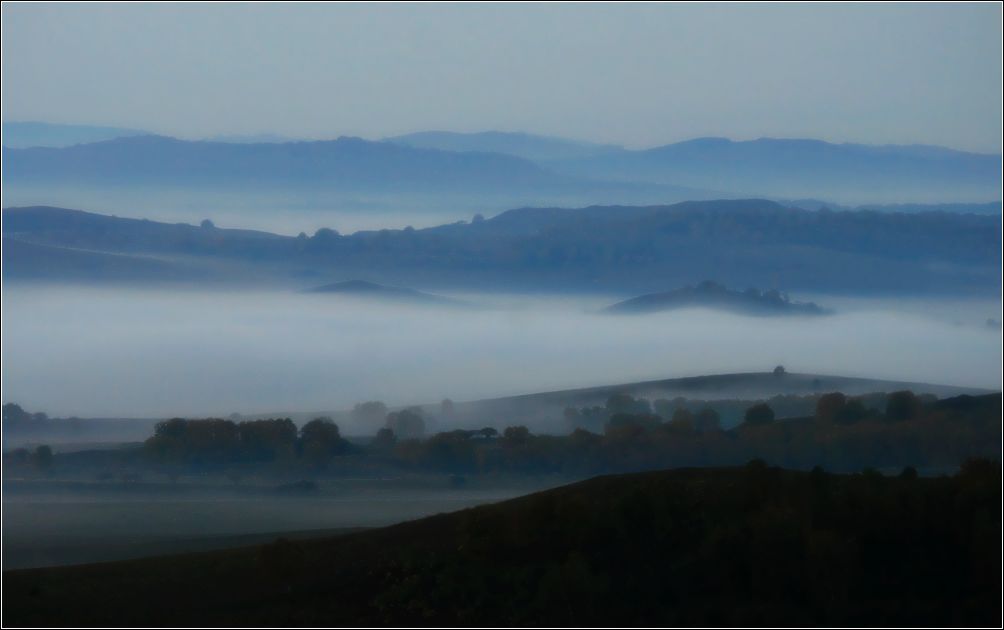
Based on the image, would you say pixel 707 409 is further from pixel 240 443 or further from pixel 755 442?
pixel 240 443

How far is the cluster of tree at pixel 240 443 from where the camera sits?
58.2 feet

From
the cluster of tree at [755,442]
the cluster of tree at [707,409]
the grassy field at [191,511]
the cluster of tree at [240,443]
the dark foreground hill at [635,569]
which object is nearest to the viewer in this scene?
the dark foreground hill at [635,569]

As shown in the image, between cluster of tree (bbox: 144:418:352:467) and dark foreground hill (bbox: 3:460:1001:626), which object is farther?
cluster of tree (bbox: 144:418:352:467)

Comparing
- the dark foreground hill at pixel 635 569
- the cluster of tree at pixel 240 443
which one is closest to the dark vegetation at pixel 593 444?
the cluster of tree at pixel 240 443

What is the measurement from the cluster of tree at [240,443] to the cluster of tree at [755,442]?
4.45 feet

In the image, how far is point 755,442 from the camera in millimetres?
17594

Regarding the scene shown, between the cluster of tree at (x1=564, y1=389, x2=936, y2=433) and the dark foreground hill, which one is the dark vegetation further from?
the dark foreground hill

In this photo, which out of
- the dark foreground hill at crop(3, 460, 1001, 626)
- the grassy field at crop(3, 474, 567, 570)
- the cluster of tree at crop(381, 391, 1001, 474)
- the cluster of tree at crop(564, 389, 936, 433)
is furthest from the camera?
the cluster of tree at crop(564, 389, 936, 433)

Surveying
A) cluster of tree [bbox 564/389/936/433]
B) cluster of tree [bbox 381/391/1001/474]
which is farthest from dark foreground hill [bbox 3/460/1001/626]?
cluster of tree [bbox 564/389/936/433]

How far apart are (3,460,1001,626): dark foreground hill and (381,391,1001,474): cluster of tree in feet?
17.8

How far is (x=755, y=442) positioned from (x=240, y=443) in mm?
8912

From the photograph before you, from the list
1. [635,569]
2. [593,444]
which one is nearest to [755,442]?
[593,444]

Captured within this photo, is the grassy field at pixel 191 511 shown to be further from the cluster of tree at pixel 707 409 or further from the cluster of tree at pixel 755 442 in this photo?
the cluster of tree at pixel 707 409

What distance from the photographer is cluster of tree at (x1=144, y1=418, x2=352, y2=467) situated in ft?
58.2
